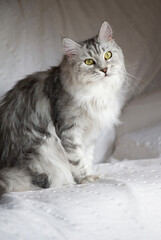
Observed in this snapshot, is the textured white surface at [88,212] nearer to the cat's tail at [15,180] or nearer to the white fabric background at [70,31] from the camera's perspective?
the cat's tail at [15,180]

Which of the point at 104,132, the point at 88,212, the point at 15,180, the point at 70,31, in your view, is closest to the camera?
the point at 88,212

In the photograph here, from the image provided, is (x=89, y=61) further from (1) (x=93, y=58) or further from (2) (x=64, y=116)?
(2) (x=64, y=116)

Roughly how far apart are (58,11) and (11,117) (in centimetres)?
84

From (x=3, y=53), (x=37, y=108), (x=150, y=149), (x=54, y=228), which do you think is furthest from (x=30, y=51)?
(x=54, y=228)

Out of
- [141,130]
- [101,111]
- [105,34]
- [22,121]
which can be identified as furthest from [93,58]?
[141,130]

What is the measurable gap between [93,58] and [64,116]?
30cm

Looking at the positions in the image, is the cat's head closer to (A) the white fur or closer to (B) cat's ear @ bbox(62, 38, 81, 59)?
(B) cat's ear @ bbox(62, 38, 81, 59)

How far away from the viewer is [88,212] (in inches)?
53.8

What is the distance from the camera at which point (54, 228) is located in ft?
4.08

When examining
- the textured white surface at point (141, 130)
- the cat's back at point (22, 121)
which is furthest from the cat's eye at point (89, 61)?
the textured white surface at point (141, 130)

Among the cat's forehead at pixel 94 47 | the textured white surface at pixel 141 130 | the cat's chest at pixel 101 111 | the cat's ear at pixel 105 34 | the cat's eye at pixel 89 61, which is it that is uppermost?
the cat's ear at pixel 105 34

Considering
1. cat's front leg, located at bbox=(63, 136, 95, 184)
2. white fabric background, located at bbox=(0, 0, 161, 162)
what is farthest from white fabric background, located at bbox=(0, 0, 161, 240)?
cat's front leg, located at bbox=(63, 136, 95, 184)

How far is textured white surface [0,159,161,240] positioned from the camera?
48.0 inches

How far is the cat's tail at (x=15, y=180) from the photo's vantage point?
1679 mm
